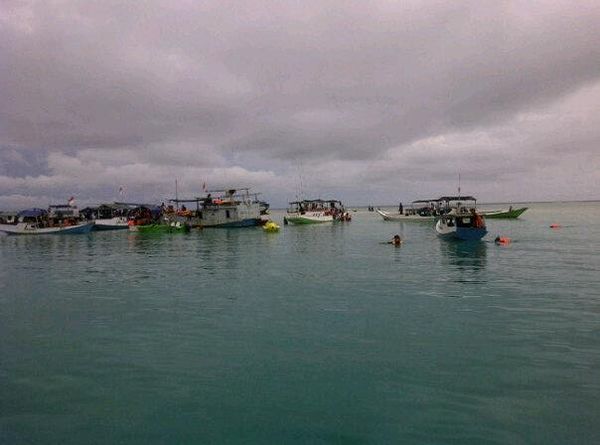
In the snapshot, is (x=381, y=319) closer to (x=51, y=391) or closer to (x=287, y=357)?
(x=287, y=357)

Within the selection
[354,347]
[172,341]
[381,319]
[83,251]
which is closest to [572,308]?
[381,319]

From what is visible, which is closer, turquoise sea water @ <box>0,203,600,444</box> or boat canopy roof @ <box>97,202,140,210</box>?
turquoise sea water @ <box>0,203,600,444</box>

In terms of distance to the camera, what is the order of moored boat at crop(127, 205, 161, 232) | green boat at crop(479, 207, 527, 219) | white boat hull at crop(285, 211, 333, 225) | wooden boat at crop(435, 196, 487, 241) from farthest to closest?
green boat at crop(479, 207, 527, 219) < white boat hull at crop(285, 211, 333, 225) < moored boat at crop(127, 205, 161, 232) < wooden boat at crop(435, 196, 487, 241)

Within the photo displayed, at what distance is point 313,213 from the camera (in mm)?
87438

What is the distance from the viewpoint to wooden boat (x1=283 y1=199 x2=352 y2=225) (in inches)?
3317

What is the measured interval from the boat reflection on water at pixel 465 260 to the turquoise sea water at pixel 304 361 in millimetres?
626

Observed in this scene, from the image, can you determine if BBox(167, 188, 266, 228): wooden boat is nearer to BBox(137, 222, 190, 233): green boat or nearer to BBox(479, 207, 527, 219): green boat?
BBox(137, 222, 190, 233): green boat

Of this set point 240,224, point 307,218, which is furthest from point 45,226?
point 307,218

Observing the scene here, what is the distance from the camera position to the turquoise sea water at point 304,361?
7672mm

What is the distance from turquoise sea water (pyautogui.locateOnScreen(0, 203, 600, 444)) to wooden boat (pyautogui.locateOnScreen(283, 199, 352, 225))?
2405 inches

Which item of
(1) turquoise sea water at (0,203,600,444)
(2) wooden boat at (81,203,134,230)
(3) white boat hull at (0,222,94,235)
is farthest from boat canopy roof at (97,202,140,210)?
(1) turquoise sea water at (0,203,600,444)

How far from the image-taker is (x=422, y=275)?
78.5 ft

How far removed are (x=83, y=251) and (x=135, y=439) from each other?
39663 mm

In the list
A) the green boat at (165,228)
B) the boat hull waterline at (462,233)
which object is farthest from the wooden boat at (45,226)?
the boat hull waterline at (462,233)
